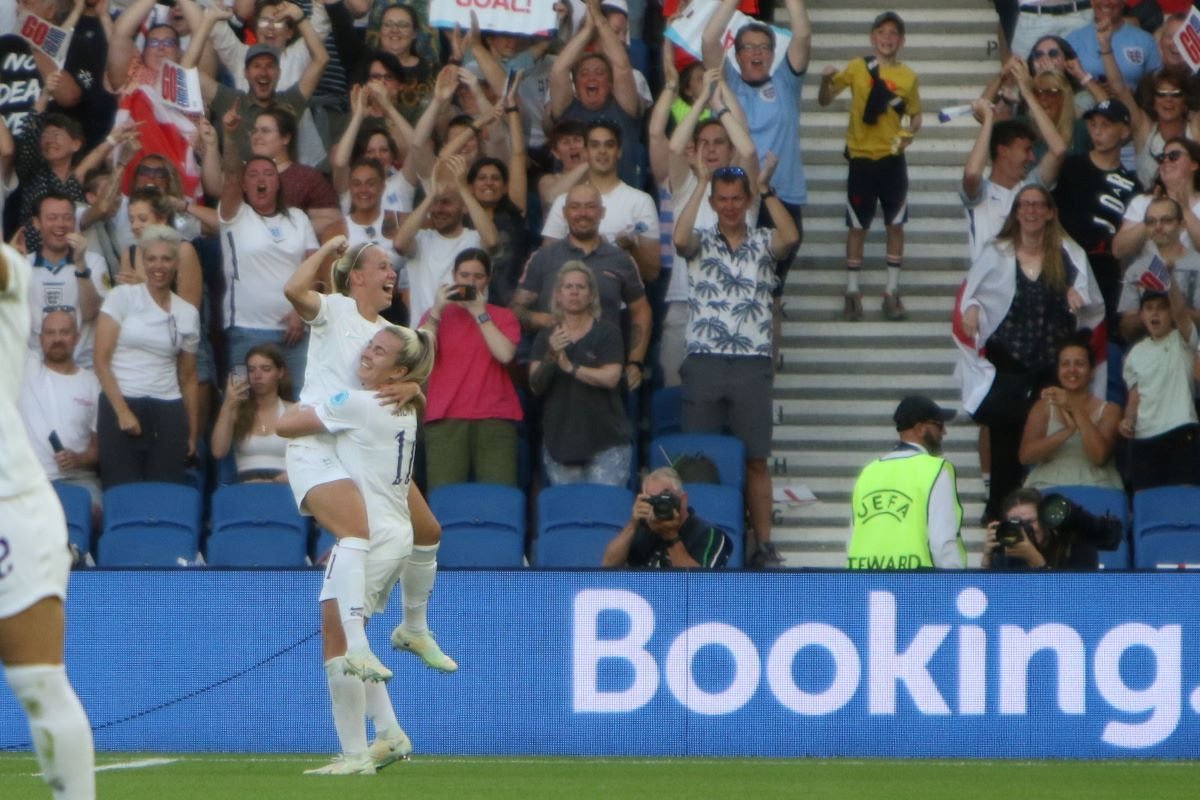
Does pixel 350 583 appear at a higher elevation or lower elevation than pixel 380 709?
higher

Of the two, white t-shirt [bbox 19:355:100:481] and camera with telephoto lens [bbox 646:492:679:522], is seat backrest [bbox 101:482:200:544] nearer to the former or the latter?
white t-shirt [bbox 19:355:100:481]

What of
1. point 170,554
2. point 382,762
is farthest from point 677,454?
point 382,762

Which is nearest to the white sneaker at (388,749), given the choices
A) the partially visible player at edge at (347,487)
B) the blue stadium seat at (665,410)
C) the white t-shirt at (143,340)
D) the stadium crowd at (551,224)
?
the partially visible player at edge at (347,487)

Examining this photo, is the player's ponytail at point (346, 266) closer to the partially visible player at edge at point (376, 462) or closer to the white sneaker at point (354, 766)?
the partially visible player at edge at point (376, 462)

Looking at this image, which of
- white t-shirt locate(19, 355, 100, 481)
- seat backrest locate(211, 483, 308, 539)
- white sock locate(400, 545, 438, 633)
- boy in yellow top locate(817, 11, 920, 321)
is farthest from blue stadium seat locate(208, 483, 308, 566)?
boy in yellow top locate(817, 11, 920, 321)

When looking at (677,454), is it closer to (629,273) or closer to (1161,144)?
(629,273)

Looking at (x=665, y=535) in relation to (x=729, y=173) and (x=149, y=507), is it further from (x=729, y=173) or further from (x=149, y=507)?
(x=149, y=507)

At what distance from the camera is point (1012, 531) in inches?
462

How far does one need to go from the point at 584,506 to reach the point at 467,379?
3.95 ft

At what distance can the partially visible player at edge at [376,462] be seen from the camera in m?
9.49

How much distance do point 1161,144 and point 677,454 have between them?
14.3ft

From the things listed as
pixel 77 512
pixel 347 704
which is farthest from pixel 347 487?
pixel 77 512

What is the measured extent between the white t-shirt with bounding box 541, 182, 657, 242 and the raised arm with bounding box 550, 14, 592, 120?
101 cm

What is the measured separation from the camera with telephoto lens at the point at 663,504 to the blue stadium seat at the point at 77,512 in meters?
3.67
